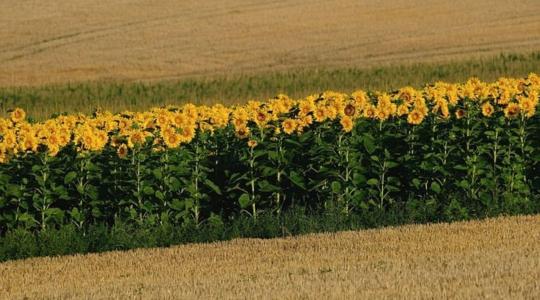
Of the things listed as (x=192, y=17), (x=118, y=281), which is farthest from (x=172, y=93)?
(x=118, y=281)

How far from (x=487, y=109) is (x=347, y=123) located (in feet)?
4.72

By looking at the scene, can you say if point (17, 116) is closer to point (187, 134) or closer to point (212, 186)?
point (187, 134)

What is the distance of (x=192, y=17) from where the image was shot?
44.2 meters

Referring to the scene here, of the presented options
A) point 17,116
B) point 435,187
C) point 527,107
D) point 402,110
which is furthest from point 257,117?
point 527,107

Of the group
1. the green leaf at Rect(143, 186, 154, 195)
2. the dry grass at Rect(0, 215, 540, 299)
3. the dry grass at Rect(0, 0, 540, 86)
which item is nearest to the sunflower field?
the green leaf at Rect(143, 186, 154, 195)

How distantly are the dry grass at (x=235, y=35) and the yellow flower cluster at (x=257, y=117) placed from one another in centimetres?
2068

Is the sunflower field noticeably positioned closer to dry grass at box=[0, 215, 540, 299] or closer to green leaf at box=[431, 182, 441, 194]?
green leaf at box=[431, 182, 441, 194]

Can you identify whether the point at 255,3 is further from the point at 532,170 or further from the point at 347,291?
the point at 347,291

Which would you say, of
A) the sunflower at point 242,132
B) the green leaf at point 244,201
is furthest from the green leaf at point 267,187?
the sunflower at point 242,132

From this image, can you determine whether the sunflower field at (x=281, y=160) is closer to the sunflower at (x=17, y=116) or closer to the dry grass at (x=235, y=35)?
the sunflower at (x=17, y=116)

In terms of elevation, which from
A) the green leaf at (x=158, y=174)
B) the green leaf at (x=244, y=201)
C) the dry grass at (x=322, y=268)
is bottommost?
the dry grass at (x=322, y=268)

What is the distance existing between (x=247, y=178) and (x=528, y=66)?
18.9 m

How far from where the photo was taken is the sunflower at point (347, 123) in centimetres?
1254

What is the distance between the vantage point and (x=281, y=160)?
41.0ft
